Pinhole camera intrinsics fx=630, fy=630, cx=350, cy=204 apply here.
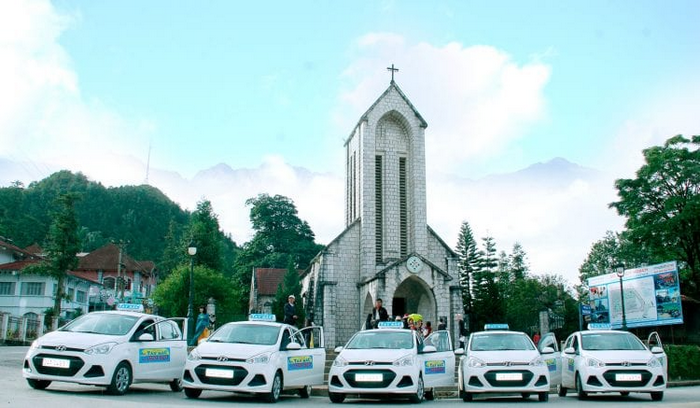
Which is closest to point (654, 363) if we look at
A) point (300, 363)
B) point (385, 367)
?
point (385, 367)

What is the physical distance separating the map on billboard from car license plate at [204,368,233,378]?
27.6 metres

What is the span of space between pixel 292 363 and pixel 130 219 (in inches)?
3992

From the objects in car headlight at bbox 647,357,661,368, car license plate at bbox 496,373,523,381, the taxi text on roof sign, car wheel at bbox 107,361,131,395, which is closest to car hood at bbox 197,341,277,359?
car wheel at bbox 107,361,131,395

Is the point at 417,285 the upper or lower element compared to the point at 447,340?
upper

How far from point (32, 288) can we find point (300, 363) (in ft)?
155

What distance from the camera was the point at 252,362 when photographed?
1194cm

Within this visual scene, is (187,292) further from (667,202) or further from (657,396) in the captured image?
(657,396)

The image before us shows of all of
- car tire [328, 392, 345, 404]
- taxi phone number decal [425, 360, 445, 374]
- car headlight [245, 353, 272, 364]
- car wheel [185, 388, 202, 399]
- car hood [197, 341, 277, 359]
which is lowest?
car tire [328, 392, 345, 404]

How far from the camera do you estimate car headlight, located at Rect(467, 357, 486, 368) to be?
13.5 meters

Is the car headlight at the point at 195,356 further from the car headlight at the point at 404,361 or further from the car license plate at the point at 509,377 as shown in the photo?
the car license plate at the point at 509,377

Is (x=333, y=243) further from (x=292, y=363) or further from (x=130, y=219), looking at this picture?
(x=130, y=219)

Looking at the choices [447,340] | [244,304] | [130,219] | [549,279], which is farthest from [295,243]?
[447,340]

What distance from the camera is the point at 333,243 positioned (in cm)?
3388

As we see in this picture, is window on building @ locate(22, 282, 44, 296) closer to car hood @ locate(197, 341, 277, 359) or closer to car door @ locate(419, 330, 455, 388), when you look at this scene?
car hood @ locate(197, 341, 277, 359)
